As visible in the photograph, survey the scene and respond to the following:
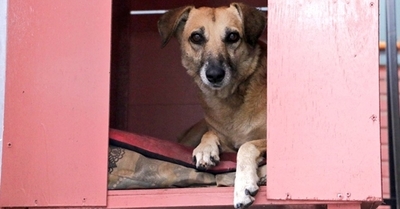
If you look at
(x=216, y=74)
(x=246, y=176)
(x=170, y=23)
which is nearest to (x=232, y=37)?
(x=216, y=74)

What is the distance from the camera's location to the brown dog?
9.95ft

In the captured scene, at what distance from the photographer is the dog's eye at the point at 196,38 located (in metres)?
3.12

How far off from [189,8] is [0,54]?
0.89 m

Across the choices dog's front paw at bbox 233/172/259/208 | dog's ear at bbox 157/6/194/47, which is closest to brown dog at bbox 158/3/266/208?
dog's ear at bbox 157/6/194/47

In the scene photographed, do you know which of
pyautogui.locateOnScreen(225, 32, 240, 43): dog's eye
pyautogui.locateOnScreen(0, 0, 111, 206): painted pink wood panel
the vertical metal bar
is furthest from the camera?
the vertical metal bar

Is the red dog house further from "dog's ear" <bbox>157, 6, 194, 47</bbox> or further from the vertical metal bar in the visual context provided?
the vertical metal bar

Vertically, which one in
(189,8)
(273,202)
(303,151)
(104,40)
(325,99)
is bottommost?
(273,202)

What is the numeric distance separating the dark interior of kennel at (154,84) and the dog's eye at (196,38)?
0.90 m

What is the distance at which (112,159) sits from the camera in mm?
2736

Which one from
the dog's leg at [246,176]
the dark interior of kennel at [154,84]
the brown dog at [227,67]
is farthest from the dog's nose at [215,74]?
the dark interior of kennel at [154,84]

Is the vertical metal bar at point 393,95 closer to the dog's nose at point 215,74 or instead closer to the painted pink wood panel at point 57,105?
the dog's nose at point 215,74

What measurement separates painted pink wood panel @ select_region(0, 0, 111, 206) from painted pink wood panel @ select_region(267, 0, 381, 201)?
0.67m

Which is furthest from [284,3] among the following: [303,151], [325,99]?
[303,151]

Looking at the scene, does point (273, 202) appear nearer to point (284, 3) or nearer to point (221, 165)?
point (221, 165)
